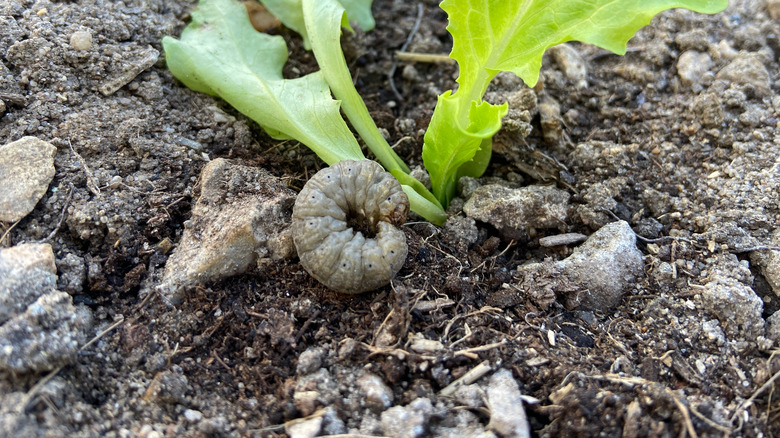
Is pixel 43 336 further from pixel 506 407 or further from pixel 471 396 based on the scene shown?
pixel 506 407

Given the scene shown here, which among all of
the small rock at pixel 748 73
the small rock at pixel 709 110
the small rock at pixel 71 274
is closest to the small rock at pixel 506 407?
the small rock at pixel 71 274

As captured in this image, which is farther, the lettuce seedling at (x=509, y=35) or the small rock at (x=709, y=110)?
the small rock at (x=709, y=110)

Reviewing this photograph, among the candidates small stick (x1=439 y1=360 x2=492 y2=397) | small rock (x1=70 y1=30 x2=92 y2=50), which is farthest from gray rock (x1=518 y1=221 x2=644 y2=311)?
small rock (x1=70 y1=30 x2=92 y2=50)

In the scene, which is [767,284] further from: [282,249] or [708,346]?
[282,249]

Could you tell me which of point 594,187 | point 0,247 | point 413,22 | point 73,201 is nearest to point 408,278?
point 594,187

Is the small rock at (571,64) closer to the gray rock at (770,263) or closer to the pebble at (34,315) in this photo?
the gray rock at (770,263)

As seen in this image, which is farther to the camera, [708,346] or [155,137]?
[155,137]
